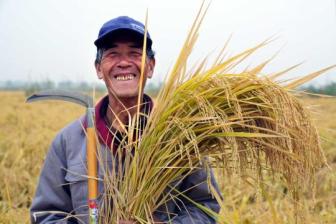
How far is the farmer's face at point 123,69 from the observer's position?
171 centimetres

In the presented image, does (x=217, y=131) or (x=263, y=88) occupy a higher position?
(x=263, y=88)

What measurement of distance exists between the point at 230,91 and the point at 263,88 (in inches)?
4.0

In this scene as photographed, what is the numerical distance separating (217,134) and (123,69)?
0.51 m

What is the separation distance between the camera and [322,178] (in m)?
4.29

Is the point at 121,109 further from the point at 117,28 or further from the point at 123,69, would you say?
the point at 117,28

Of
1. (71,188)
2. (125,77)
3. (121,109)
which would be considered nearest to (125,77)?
(125,77)

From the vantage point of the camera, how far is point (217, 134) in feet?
4.56

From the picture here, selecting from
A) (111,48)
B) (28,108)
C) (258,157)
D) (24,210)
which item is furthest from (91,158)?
(28,108)

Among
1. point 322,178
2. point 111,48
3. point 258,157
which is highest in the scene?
point 111,48

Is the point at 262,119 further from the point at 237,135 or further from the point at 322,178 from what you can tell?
the point at 322,178

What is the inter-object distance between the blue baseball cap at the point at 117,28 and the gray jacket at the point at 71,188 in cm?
37

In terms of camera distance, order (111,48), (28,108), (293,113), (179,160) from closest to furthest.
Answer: (293,113), (179,160), (111,48), (28,108)

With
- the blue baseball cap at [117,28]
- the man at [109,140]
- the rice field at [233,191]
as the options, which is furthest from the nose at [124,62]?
the rice field at [233,191]

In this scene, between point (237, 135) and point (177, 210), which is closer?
point (237, 135)
